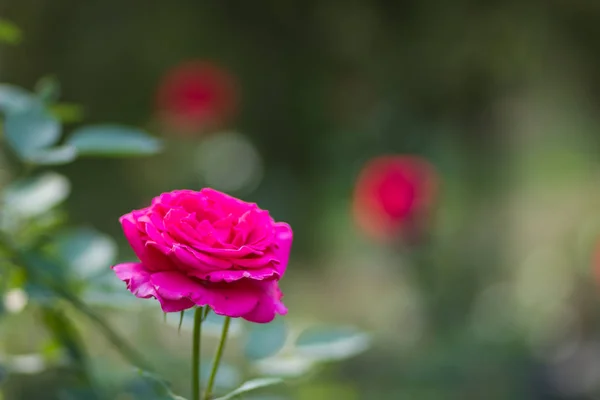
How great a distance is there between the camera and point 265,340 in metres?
0.52

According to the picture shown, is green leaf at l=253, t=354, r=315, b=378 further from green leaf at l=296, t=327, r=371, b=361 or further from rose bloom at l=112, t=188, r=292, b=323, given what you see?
rose bloom at l=112, t=188, r=292, b=323

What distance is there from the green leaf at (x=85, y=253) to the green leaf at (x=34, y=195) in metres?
0.03

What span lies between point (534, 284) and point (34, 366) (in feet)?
5.86

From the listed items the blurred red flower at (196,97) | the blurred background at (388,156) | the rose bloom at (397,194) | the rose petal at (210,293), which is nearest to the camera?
the rose petal at (210,293)

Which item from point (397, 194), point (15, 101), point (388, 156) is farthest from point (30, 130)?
point (388, 156)

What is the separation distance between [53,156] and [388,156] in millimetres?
1935

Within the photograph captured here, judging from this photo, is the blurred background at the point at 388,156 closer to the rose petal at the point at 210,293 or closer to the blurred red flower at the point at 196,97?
the blurred red flower at the point at 196,97

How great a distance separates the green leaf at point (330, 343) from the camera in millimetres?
493

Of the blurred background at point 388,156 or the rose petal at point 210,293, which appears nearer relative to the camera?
the rose petal at point 210,293

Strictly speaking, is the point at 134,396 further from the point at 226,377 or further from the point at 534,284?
the point at 534,284

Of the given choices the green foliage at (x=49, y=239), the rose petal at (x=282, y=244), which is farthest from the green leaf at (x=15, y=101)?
the rose petal at (x=282, y=244)

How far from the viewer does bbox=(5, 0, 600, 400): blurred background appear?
5.73 ft

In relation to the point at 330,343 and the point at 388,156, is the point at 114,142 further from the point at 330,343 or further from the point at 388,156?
the point at 388,156

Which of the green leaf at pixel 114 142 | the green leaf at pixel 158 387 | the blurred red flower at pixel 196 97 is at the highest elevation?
the blurred red flower at pixel 196 97
